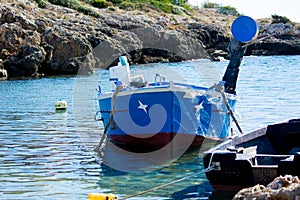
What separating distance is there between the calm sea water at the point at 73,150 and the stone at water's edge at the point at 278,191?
3.01 meters

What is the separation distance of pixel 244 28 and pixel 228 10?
120199 mm

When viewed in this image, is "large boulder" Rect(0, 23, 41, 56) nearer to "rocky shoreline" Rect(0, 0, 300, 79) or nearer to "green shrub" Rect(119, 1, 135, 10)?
"rocky shoreline" Rect(0, 0, 300, 79)

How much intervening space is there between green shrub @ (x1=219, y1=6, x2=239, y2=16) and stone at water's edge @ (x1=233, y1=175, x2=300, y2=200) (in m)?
125

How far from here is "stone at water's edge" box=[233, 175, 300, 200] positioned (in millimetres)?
7412

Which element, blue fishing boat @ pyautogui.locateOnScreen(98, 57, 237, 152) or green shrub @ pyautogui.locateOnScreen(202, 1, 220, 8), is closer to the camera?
blue fishing boat @ pyautogui.locateOnScreen(98, 57, 237, 152)

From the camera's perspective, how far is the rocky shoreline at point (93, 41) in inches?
2004

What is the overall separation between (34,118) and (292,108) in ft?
35.1

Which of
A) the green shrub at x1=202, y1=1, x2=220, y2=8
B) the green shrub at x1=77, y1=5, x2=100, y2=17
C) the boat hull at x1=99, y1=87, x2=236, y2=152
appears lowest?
the boat hull at x1=99, y1=87, x2=236, y2=152

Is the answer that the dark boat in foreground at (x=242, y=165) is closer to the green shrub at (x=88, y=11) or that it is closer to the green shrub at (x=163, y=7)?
the green shrub at (x=88, y=11)

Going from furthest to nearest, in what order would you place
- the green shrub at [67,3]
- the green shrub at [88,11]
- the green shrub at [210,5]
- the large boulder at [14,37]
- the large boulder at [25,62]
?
the green shrub at [210,5], the green shrub at [67,3], the green shrub at [88,11], the large boulder at [14,37], the large boulder at [25,62]

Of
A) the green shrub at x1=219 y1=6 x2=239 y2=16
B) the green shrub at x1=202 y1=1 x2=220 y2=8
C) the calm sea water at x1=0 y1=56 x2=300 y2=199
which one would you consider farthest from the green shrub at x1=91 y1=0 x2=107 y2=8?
the green shrub at x1=202 y1=1 x2=220 y2=8

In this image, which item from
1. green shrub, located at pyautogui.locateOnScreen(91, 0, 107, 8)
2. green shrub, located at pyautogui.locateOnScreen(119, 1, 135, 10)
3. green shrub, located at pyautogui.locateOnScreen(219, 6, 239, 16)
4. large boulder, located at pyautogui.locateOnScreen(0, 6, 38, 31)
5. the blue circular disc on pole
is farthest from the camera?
green shrub, located at pyautogui.locateOnScreen(219, 6, 239, 16)

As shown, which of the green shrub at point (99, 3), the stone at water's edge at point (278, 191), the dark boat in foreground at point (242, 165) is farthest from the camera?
the green shrub at point (99, 3)

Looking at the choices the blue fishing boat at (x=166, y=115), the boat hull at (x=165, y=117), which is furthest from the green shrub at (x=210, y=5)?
the boat hull at (x=165, y=117)
